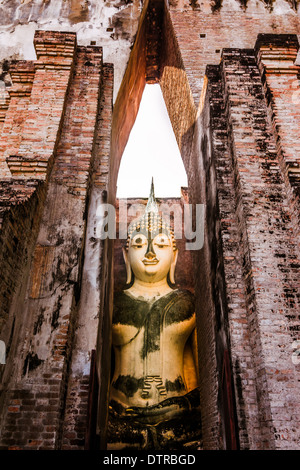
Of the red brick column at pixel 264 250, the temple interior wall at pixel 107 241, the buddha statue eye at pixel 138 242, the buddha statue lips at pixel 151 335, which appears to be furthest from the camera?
the buddha statue eye at pixel 138 242

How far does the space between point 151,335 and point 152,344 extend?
17 cm

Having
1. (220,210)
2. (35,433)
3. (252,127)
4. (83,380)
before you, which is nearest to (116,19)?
(252,127)

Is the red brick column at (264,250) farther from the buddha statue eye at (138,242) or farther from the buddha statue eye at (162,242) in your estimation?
the buddha statue eye at (138,242)

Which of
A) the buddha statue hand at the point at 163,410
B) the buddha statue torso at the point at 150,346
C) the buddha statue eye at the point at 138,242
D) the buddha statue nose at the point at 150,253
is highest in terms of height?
the buddha statue eye at the point at 138,242

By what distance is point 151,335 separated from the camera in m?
7.20

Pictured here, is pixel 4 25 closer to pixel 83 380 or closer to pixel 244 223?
pixel 244 223

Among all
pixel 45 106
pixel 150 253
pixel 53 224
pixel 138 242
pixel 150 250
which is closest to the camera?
pixel 53 224

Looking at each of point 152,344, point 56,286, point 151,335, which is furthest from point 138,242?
point 56,286

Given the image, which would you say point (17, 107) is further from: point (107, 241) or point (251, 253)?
point (251, 253)

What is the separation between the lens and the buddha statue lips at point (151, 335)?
21.3ft

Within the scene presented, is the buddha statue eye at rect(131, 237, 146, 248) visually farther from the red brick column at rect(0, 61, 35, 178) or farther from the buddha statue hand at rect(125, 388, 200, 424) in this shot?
the red brick column at rect(0, 61, 35, 178)

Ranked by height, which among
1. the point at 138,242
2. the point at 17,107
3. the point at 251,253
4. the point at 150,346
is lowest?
the point at 251,253

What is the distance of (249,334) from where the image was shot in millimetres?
4164

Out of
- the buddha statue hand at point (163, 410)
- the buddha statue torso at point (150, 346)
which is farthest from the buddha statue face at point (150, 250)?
the buddha statue hand at point (163, 410)
